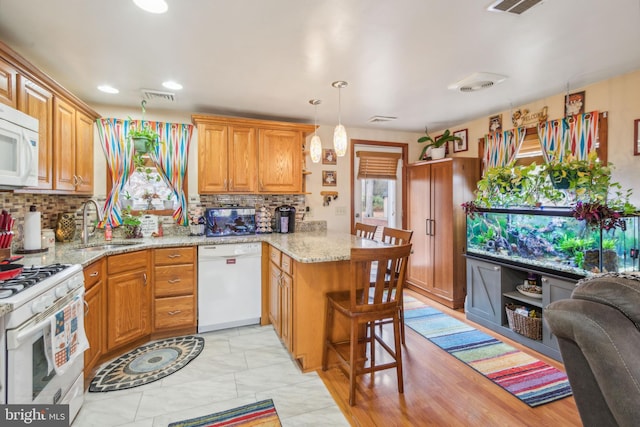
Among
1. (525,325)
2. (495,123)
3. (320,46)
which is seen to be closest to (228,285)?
(320,46)

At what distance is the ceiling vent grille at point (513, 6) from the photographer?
164 cm

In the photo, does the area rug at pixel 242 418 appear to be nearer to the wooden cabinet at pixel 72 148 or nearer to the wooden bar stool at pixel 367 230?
the wooden bar stool at pixel 367 230

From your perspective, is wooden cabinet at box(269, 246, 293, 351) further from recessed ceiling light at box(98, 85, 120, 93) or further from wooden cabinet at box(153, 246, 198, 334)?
recessed ceiling light at box(98, 85, 120, 93)

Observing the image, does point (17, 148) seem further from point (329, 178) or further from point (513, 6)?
point (329, 178)

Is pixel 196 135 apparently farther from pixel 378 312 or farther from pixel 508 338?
pixel 508 338

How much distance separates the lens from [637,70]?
253 centimetres

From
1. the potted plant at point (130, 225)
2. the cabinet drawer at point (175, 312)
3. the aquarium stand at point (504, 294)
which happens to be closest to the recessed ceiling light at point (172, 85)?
the potted plant at point (130, 225)

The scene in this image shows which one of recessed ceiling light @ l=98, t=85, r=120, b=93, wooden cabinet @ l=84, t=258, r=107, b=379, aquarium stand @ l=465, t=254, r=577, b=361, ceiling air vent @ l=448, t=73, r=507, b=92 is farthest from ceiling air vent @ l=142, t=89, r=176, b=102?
aquarium stand @ l=465, t=254, r=577, b=361

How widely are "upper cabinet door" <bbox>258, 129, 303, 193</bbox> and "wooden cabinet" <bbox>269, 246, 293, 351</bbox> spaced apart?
0.87 m

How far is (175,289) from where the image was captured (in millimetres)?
3012

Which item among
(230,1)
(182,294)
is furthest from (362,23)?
(182,294)

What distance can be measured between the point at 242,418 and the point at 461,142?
410 centimetres

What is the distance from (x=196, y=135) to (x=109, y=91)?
935 mm

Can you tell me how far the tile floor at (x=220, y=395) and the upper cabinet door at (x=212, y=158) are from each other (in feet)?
5.60
